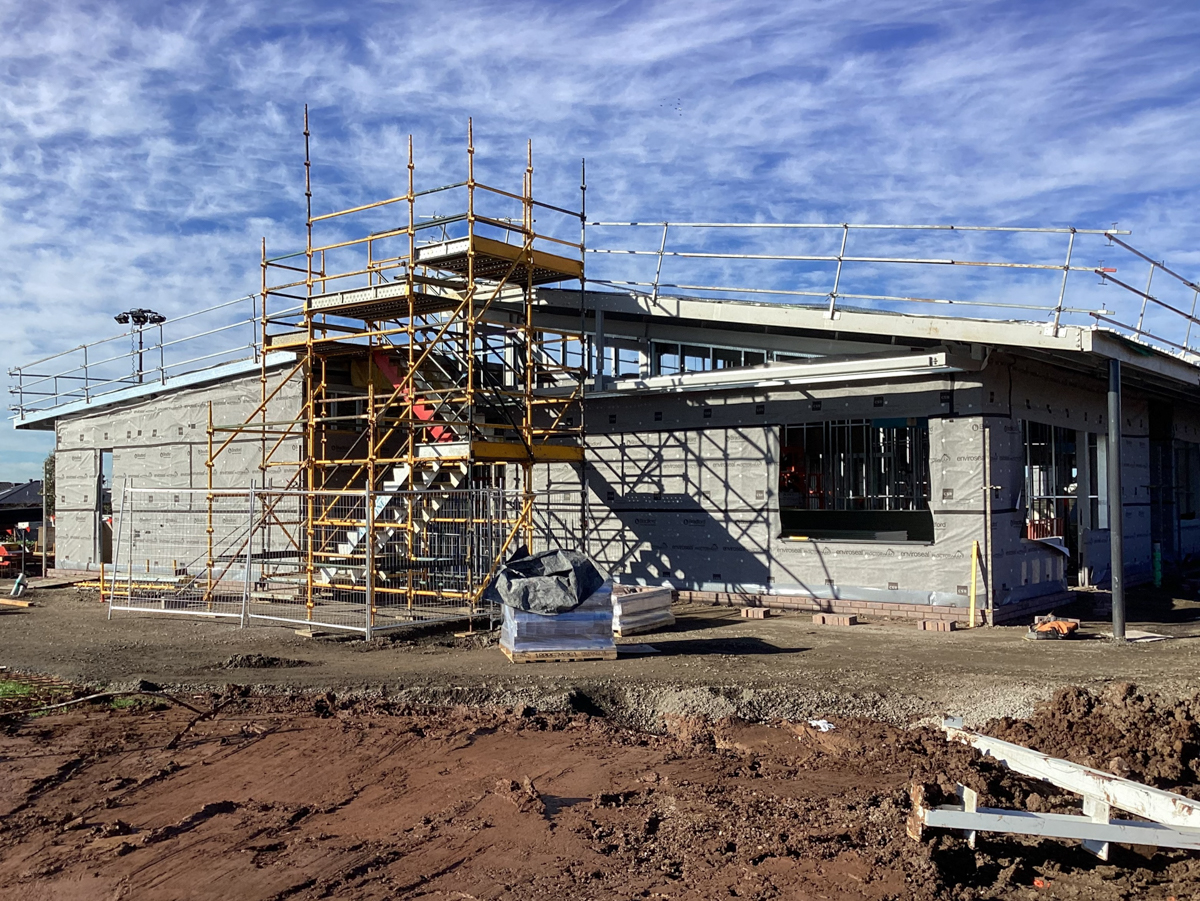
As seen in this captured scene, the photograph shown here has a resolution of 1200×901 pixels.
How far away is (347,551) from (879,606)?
354 inches

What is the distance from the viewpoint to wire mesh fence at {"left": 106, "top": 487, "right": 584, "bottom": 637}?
48.6 ft

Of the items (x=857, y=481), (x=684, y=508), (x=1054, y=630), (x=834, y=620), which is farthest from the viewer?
(x=857, y=481)

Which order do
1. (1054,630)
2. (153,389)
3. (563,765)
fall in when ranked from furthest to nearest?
(153,389) < (1054,630) < (563,765)

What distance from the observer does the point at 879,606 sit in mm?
15422

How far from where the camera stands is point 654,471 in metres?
18.0

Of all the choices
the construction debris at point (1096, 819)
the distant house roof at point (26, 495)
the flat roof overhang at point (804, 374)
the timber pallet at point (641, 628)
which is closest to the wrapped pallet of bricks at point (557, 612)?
the timber pallet at point (641, 628)

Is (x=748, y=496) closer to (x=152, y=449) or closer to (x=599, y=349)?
(x=599, y=349)

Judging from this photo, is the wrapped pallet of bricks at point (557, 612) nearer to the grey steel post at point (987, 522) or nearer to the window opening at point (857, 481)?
the window opening at point (857, 481)

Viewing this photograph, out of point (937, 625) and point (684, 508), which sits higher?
point (684, 508)

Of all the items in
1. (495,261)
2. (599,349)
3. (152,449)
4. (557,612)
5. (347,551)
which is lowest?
(557,612)

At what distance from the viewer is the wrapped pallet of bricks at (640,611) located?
13.8m

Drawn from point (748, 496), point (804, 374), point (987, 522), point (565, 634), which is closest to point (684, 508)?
point (748, 496)

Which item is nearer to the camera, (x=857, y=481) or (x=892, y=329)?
(x=892, y=329)

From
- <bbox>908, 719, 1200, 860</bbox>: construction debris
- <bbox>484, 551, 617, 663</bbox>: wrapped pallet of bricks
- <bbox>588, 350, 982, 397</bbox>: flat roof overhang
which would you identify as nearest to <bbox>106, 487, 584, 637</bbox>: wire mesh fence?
<bbox>484, 551, 617, 663</bbox>: wrapped pallet of bricks
